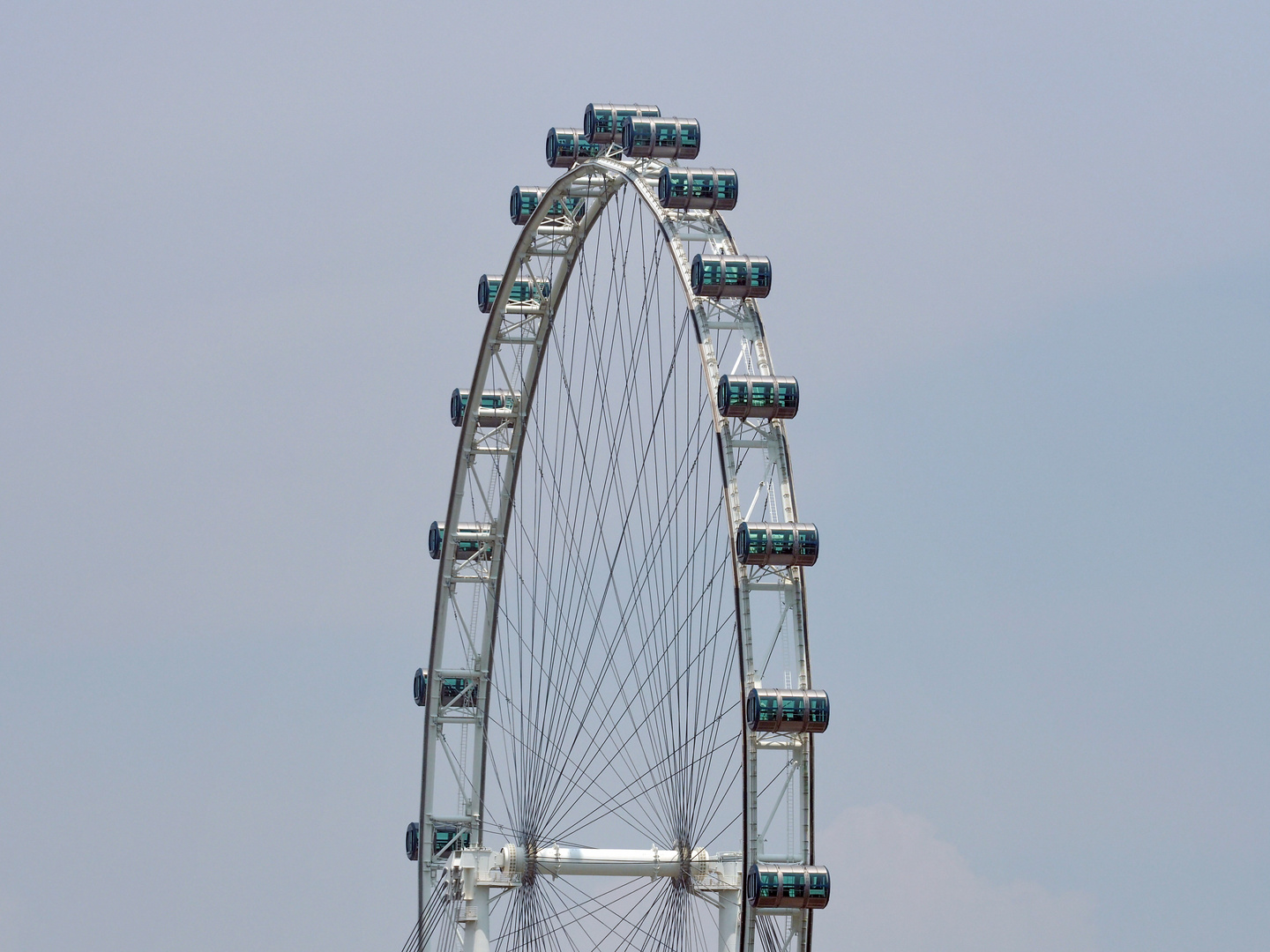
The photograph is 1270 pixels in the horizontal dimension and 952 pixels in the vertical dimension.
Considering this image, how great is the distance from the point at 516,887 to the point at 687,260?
55.2 feet

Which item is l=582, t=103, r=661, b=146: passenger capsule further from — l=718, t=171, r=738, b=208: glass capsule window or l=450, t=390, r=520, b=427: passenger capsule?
l=450, t=390, r=520, b=427: passenger capsule

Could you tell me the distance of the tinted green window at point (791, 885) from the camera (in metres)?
63.3

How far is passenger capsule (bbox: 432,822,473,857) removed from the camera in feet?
289

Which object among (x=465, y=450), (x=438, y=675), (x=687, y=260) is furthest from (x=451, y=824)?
(x=687, y=260)

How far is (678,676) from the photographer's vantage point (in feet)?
228

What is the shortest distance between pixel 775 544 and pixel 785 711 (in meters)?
3.32

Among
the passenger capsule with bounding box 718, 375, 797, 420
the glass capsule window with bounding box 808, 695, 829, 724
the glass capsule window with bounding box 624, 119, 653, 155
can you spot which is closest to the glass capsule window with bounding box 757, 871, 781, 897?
the glass capsule window with bounding box 808, 695, 829, 724

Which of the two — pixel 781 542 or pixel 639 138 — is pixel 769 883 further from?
pixel 639 138

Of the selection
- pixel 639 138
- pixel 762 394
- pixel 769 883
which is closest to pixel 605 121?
pixel 639 138

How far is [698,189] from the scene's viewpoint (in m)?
69.2

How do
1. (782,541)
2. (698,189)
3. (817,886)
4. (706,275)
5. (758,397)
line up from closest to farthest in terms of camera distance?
(817,886), (782,541), (758,397), (706,275), (698,189)

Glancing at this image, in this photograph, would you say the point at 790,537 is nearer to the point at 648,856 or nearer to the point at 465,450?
the point at 648,856

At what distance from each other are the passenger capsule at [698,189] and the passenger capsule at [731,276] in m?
1.83

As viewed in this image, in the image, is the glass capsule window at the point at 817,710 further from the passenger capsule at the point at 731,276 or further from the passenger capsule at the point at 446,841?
the passenger capsule at the point at 446,841
